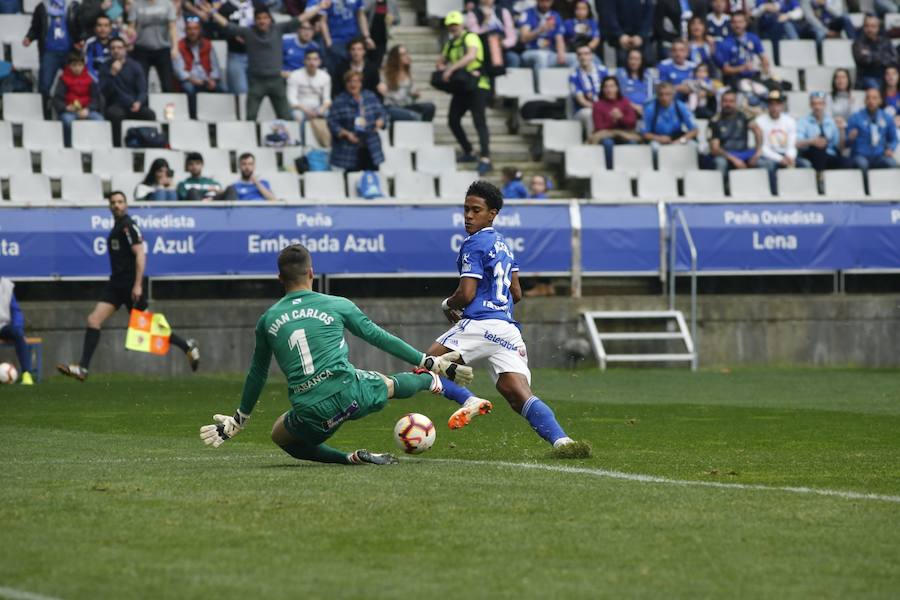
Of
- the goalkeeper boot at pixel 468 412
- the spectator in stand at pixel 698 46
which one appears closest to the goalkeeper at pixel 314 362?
the goalkeeper boot at pixel 468 412

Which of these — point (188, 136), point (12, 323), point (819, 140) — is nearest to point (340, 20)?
point (188, 136)

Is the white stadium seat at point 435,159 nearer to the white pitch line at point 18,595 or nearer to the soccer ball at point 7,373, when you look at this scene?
the soccer ball at point 7,373

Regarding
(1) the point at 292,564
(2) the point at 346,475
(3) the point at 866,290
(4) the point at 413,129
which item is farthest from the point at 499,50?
(1) the point at 292,564

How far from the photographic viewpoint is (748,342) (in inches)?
930

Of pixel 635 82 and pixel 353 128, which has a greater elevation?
pixel 635 82

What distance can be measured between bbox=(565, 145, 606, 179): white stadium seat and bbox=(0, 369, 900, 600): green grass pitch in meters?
11.5

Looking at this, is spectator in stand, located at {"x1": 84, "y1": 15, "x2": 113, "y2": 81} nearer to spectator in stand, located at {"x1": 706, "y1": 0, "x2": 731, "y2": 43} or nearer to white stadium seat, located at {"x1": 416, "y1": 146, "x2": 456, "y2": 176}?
white stadium seat, located at {"x1": 416, "y1": 146, "x2": 456, "y2": 176}

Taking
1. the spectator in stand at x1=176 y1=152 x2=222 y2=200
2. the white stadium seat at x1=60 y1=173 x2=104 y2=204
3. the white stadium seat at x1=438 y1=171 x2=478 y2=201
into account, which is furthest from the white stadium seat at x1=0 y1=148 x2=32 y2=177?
the white stadium seat at x1=438 y1=171 x2=478 y2=201

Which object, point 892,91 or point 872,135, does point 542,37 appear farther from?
point 892,91

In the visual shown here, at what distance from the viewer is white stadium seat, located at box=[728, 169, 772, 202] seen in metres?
25.1

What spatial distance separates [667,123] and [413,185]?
14.8ft

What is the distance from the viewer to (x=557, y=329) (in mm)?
23297

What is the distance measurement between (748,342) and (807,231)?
1.83m

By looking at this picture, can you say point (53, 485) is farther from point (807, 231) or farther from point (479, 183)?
point (807, 231)
